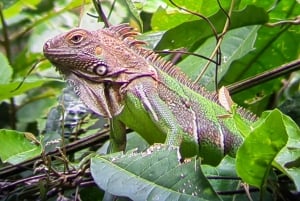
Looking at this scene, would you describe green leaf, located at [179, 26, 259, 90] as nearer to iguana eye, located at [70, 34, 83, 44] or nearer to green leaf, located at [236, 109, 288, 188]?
iguana eye, located at [70, 34, 83, 44]

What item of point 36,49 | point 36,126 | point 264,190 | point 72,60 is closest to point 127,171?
point 264,190

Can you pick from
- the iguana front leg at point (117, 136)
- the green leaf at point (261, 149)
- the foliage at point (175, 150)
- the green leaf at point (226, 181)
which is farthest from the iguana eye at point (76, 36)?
the green leaf at point (261, 149)

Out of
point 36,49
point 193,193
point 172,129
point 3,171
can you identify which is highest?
point 193,193

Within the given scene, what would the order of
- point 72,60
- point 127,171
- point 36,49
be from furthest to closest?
1. point 36,49
2. point 72,60
3. point 127,171

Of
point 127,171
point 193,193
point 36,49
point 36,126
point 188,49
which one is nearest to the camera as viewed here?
point 193,193

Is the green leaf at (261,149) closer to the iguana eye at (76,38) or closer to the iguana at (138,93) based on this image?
the iguana at (138,93)

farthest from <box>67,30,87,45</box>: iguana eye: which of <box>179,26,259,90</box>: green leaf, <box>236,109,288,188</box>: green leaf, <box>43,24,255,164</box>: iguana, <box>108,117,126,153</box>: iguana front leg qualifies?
<box>236,109,288,188</box>: green leaf

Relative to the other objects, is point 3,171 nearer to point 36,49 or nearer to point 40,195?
point 40,195
